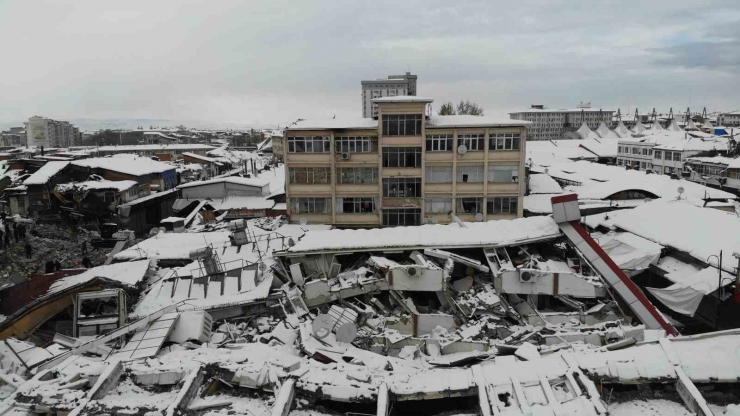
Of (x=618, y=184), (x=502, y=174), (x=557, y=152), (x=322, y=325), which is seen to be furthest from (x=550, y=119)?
(x=322, y=325)

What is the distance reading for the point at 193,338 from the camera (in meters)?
13.9

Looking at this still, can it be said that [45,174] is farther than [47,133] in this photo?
No

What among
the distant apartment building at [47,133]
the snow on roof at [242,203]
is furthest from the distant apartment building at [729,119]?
the distant apartment building at [47,133]

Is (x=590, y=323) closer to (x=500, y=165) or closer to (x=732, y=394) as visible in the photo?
(x=732, y=394)

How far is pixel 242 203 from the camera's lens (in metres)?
34.6

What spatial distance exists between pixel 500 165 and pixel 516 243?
11.5 m

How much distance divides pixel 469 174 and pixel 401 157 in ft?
13.3

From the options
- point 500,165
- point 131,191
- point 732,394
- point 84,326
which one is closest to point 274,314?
point 84,326

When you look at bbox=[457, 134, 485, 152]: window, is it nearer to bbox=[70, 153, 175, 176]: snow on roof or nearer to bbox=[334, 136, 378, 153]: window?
bbox=[334, 136, 378, 153]: window

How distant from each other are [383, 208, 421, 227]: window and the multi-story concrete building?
0.19ft

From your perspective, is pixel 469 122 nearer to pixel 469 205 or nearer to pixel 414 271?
pixel 469 205

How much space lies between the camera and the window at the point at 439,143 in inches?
1126

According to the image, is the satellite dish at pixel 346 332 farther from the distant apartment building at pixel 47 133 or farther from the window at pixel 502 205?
the distant apartment building at pixel 47 133

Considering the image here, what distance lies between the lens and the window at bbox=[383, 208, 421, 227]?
29.6m
